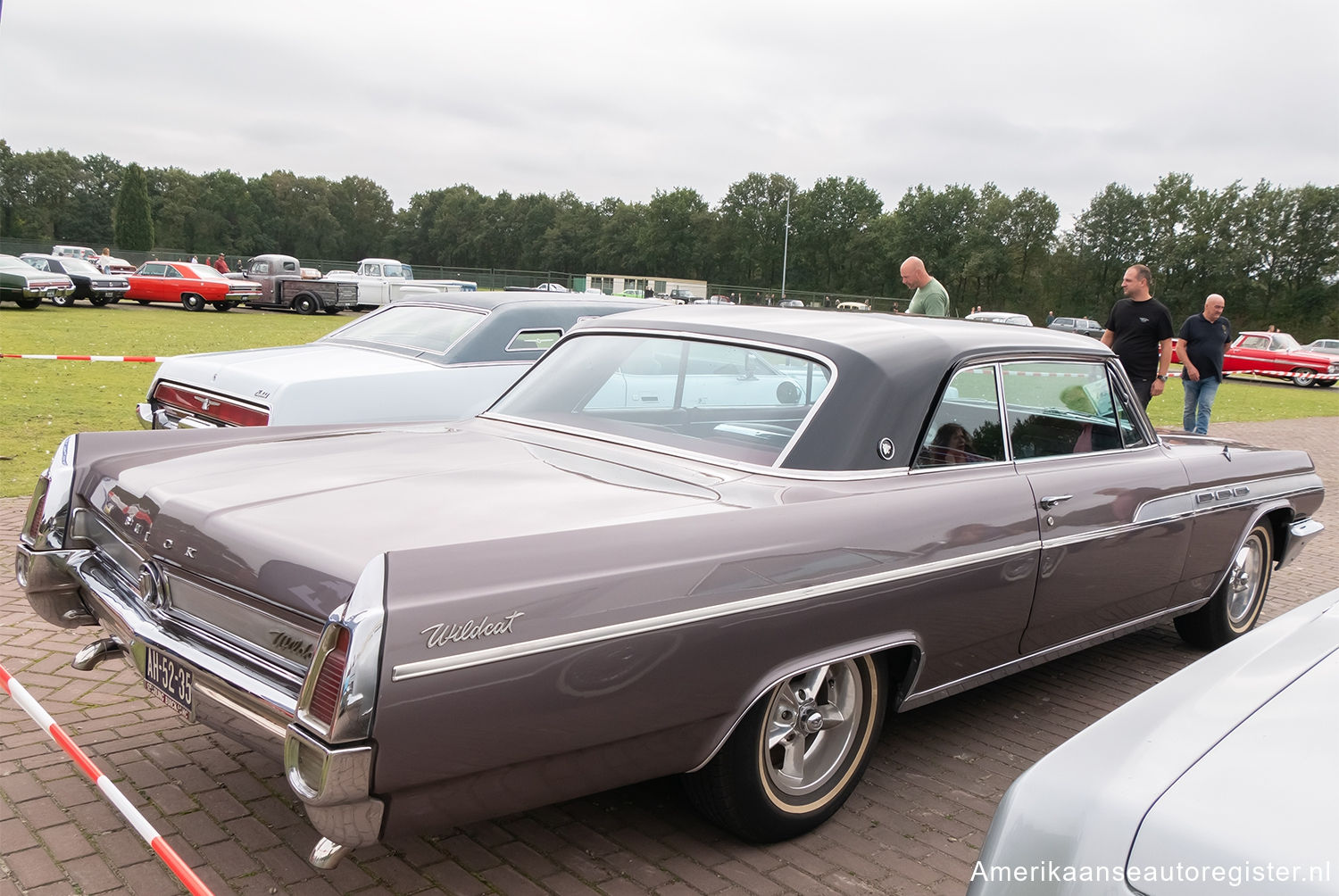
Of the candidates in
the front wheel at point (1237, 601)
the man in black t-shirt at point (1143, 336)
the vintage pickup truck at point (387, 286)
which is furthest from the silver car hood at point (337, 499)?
the vintage pickup truck at point (387, 286)

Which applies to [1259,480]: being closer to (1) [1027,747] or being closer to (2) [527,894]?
(1) [1027,747]

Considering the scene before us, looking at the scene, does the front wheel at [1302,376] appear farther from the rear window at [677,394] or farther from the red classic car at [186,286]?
the rear window at [677,394]

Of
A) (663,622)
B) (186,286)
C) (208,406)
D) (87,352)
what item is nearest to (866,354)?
(663,622)

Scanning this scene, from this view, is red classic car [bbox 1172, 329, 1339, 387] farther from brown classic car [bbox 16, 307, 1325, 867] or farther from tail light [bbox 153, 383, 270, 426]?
tail light [bbox 153, 383, 270, 426]

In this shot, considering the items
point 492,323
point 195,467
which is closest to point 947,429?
point 195,467

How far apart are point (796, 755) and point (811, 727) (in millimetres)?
102

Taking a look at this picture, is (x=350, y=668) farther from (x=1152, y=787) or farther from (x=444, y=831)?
(x=1152, y=787)

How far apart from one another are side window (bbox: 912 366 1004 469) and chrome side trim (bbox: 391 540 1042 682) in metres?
0.38

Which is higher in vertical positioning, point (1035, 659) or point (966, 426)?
point (966, 426)

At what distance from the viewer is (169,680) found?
2600 millimetres

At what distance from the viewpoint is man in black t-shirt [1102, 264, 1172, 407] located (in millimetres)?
8266

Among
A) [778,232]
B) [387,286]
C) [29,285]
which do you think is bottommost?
[29,285]

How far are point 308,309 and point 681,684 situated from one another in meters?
33.1

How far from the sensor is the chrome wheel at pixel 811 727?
9.45 ft
